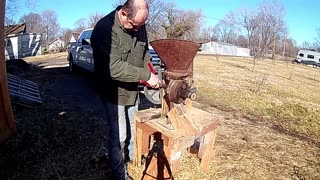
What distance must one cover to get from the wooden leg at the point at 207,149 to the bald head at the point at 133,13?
134 centimetres

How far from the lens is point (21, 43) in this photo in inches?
1368

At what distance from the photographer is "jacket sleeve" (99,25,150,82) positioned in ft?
7.00

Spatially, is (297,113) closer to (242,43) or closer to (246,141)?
(246,141)

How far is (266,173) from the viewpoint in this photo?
3139 mm

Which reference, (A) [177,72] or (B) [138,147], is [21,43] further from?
(A) [177,72]

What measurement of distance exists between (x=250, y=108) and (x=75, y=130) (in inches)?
159

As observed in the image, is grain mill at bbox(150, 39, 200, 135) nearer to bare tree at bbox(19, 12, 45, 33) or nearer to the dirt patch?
the dirt patch

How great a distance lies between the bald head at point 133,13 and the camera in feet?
6.77

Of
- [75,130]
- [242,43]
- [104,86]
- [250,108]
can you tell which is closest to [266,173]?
[104,86]

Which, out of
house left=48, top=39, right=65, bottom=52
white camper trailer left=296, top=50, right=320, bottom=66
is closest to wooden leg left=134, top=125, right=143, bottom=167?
house left=48, top=39, right=65, bottom=52

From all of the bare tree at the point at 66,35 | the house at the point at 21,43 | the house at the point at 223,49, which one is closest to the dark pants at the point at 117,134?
the house at the point at 21,43

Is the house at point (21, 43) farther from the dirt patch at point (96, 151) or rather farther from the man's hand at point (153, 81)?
the man's hand at point (153, 81)

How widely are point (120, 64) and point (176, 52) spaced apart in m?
0.45

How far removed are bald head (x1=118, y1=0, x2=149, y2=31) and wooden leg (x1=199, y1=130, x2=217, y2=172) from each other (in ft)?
4.41
